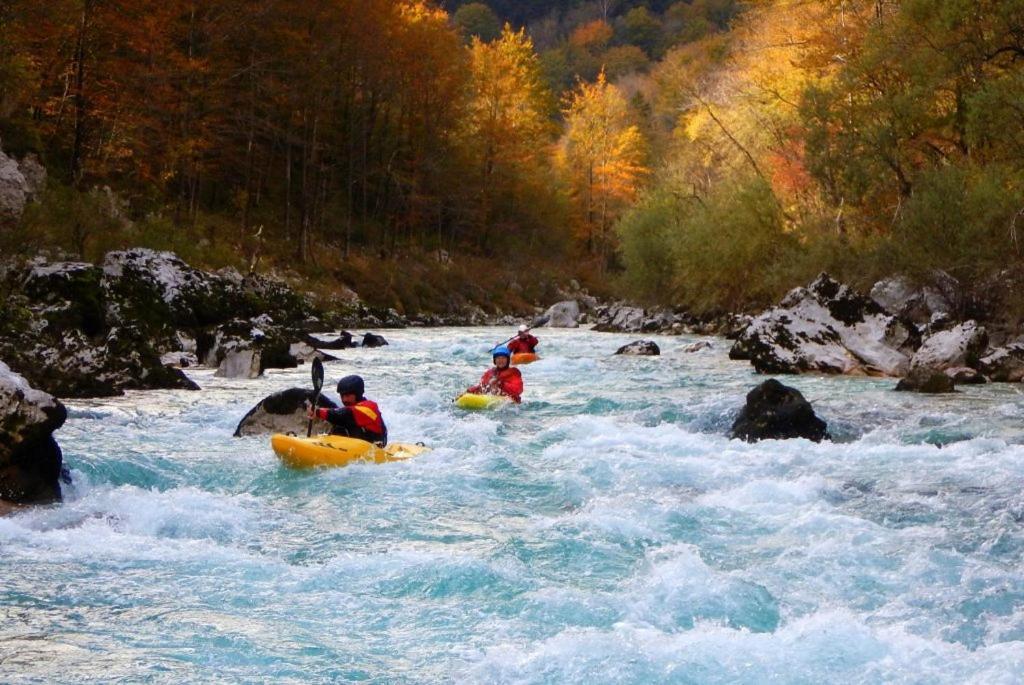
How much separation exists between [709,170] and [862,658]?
2909 centimetres

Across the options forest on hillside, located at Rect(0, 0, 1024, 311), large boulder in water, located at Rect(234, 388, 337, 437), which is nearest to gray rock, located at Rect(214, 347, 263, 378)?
forest on hillside, located at Rect(0, 0, 1024, 311)

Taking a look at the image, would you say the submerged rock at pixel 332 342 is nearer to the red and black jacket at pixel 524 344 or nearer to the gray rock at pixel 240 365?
the red and black jacket at pixel 524 344

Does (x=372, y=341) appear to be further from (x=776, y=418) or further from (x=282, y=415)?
(x=776, y=418)

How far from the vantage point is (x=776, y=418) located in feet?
33.5

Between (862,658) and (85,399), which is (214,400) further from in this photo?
(862,658)

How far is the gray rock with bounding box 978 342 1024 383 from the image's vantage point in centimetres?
1478

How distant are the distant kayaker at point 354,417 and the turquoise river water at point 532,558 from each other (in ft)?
1.77

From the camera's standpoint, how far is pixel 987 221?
650 inches

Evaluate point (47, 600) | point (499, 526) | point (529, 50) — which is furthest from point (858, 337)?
point (529, 50)

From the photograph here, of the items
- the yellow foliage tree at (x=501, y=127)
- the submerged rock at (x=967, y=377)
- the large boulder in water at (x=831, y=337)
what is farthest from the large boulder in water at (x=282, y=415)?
the yellow foliage tree at (x=501, y=127)

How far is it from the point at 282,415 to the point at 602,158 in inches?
1539

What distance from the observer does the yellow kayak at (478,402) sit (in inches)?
492

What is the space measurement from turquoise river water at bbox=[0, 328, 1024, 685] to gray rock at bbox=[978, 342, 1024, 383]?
3849 millimetres

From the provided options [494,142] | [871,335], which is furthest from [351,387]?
[494,142]
